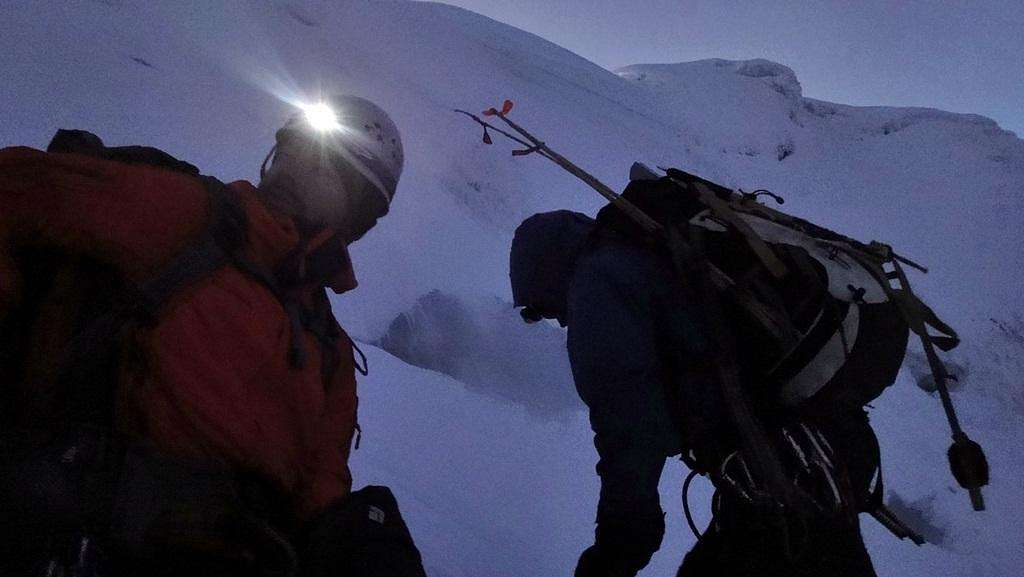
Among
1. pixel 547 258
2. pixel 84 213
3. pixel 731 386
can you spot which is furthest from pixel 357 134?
pixel 731 386

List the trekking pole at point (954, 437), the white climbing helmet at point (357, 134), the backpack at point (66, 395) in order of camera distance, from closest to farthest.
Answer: the backpack at point (66, 395) → the trekking pole at point (954, 437) → the white climbing helmet at point (357, 134)

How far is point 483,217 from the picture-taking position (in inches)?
455

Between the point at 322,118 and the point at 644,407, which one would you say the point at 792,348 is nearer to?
the point at 644,407

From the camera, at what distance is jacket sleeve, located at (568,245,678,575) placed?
159cm

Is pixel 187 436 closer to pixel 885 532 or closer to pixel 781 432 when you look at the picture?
pixel 781 432

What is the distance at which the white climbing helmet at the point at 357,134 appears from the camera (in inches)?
92.3

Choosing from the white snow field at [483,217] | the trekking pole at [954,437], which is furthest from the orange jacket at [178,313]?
the trekking pole at [954,437]

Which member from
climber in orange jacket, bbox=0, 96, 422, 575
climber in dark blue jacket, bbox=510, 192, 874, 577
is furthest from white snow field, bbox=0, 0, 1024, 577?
climber in orange jacket, bbox=0, 96, 422, 575

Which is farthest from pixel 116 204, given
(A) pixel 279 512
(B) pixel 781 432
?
(B) pixel 781 432

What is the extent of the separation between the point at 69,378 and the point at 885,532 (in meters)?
Answer: 9.00

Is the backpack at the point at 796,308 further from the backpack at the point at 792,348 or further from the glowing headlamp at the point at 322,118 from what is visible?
the glowing headlamp at the point at 322,118

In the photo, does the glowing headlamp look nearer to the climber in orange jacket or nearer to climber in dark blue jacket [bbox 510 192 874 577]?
the climber in orange jacket

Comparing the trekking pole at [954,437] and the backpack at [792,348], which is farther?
the trekking pole at [954,437]

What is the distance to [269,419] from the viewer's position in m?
1.42
